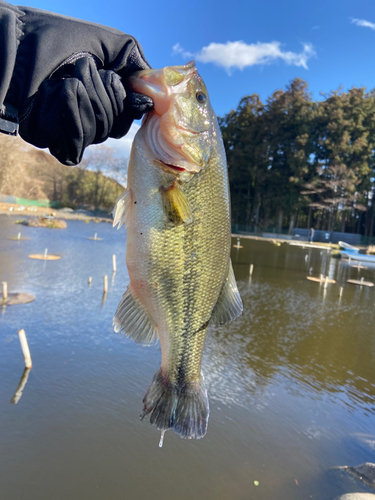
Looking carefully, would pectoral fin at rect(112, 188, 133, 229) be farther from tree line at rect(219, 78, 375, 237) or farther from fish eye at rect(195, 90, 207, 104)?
tree line at rect(219, 78, 375, 237)

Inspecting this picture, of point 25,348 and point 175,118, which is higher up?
point 175,118

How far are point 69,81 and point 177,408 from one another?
1761 millimetres

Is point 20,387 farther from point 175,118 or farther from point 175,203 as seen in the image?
point 175,118

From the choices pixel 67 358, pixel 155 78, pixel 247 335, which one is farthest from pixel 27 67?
pixel 247 335

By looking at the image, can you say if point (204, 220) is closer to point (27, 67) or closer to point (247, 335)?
point (27, 67)

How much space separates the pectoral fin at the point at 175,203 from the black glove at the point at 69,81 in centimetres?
40

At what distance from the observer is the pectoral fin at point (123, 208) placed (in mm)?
1904

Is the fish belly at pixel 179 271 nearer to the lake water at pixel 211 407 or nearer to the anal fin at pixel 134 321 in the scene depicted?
the anal fin at pixel 134 321

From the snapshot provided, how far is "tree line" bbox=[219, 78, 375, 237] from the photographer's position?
4709 cm

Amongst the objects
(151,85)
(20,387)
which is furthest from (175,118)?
(20,387)

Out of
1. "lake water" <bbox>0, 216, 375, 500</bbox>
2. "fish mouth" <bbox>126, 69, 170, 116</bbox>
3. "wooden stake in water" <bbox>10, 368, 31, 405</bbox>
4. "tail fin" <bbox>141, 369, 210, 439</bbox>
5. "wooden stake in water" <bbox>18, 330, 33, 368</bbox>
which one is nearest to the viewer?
"fish mouth" <bbox>126, 69, 170, 116</bbox>

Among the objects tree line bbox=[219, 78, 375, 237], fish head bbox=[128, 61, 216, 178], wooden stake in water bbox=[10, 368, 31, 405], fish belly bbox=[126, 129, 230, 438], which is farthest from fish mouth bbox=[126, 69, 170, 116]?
tree line bbox=[219, 78, 375, 237]

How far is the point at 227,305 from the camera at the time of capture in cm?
218

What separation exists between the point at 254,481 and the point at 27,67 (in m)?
6.86
